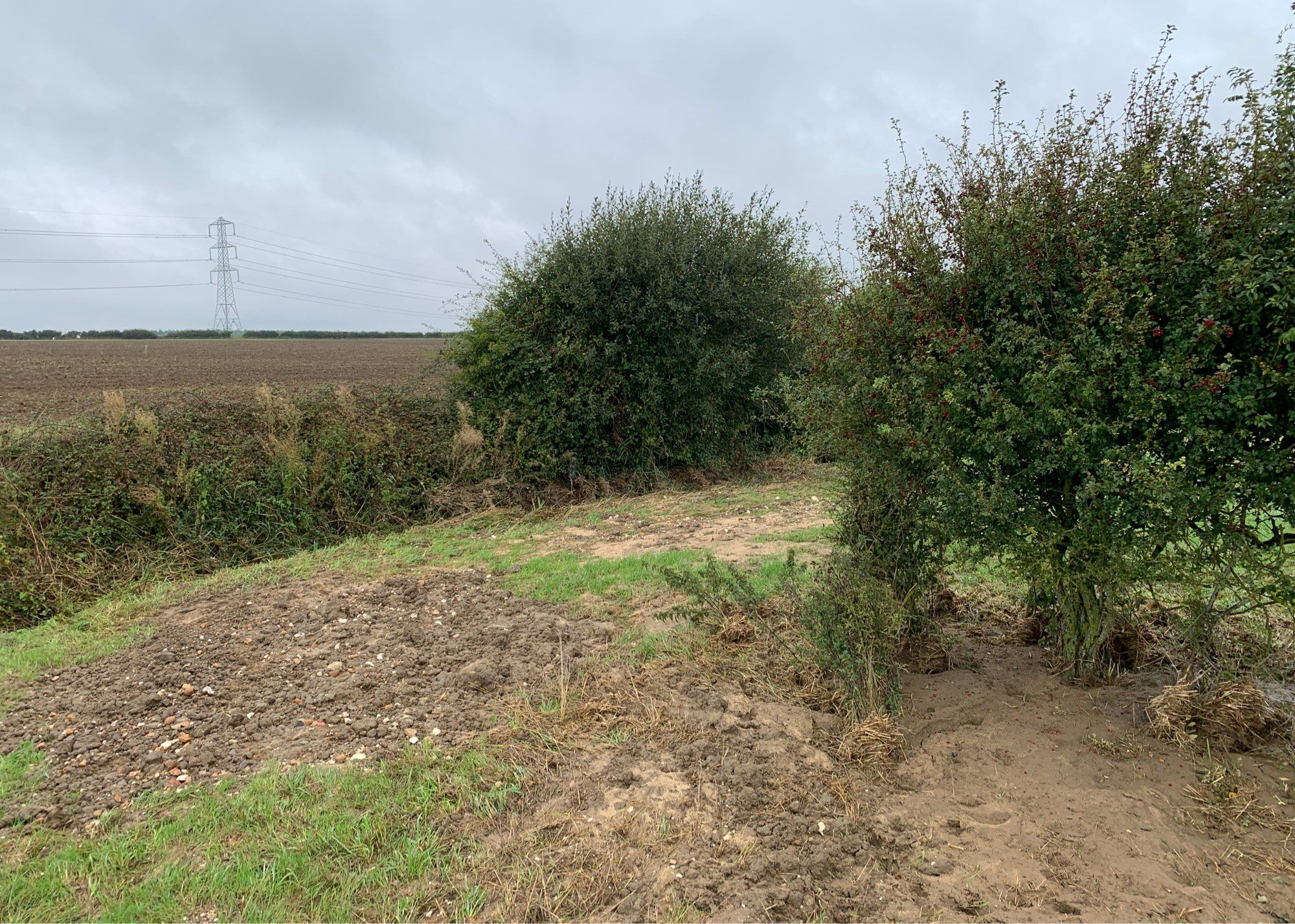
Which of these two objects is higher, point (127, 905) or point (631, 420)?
point (631, 420)

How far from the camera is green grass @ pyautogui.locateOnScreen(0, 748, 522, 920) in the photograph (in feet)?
9.14

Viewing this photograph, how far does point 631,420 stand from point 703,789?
9249 millimetres

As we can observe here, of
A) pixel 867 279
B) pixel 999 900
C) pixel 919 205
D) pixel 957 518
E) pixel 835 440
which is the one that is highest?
pixel 919 205

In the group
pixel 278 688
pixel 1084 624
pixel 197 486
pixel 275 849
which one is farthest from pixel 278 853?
pixel 197 486

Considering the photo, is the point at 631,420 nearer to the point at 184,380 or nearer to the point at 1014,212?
the point at 1014,212

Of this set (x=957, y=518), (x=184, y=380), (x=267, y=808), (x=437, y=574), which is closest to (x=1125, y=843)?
(x=957, y=518)

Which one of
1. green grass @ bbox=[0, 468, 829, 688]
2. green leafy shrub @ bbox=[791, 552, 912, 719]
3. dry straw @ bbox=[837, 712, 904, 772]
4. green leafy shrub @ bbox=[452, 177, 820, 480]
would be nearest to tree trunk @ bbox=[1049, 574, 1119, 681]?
green leafy shrub @ bbox=[791, 552, 912, 719]

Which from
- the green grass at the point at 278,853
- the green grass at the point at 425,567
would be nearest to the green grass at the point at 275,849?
the green grass at the point at 278,853

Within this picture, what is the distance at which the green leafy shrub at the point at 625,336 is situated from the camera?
1178 cm

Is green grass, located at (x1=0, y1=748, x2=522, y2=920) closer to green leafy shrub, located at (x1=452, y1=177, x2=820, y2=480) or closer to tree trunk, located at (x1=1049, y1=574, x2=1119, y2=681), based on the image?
tree trunk, located at (x1=1049, y1=574, x2=1119, y2=681)

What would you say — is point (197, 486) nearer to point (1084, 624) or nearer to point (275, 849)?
point (275, 849)

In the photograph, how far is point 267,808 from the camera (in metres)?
3.34

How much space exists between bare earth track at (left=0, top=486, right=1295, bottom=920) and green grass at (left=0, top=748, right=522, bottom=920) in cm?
16

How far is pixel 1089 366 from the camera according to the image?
337 centimetres
